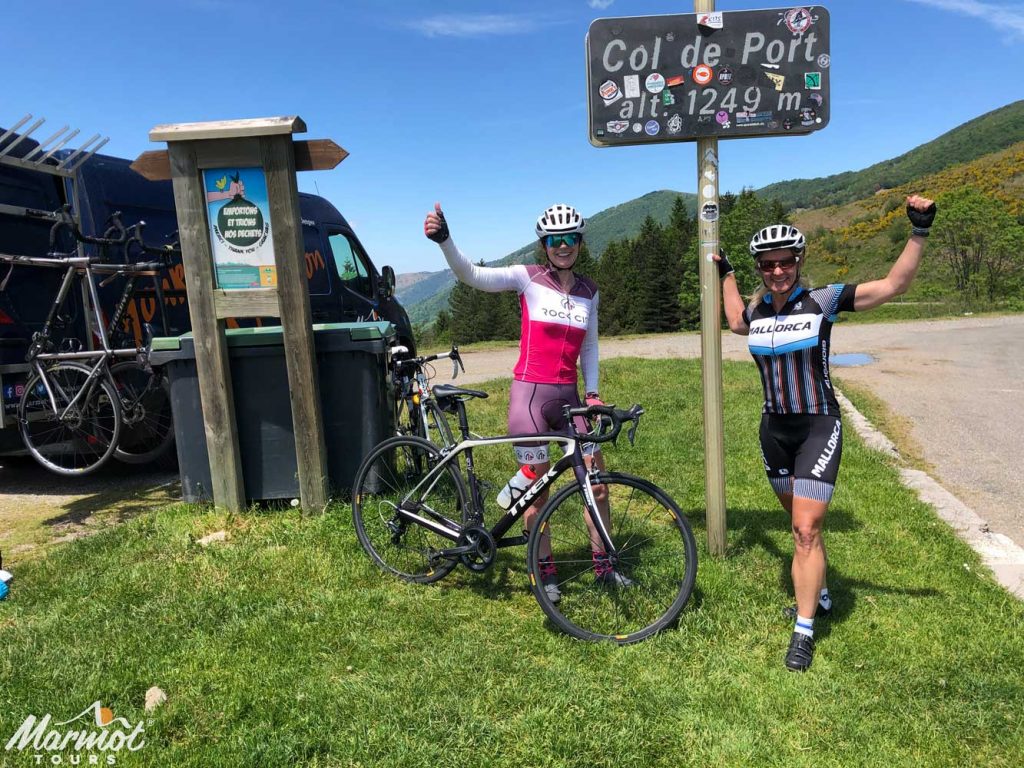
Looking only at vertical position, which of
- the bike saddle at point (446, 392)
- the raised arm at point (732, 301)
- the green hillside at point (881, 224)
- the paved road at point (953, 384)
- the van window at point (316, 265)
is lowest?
the paved road at point (953, 384)

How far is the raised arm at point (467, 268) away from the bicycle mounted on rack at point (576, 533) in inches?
25.8

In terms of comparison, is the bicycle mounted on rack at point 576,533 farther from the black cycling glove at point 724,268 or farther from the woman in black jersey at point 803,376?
the black cycling glove at point 724,268

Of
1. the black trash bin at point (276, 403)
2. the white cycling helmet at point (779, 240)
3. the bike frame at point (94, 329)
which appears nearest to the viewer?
the white cycling helmet at point (779, 240)

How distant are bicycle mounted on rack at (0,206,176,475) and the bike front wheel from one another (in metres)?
3.81

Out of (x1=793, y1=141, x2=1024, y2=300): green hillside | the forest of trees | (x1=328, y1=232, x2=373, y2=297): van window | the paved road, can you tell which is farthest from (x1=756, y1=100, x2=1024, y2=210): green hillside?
(x1=328, y1=232, x2=373, y2=297): van window

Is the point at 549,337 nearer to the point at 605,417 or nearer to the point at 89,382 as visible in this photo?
the point at 605,417

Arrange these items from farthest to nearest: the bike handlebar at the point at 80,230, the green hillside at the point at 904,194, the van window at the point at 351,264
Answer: the green hillside at the point at 904,194 < the van window at the point at 351,264 < the bike handlebar at the point at 80,230

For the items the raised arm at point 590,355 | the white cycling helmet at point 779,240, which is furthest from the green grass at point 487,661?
the white cycling helmet at point 779,240

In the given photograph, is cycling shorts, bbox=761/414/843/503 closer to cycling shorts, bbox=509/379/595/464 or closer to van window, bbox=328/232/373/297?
cycling shorts, bbox=509/379/595/464

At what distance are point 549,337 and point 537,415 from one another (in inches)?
16.3

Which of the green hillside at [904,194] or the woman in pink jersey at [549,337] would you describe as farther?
the green hillside at [904,194]

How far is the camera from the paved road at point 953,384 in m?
6.18

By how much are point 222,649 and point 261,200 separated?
2.96 meters

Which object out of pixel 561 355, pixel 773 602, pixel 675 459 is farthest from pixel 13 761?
pixel 675 459
